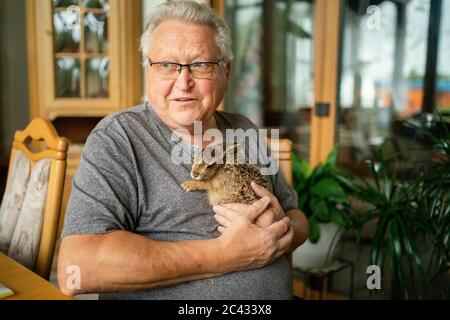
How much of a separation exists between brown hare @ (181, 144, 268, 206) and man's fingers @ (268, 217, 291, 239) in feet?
0.27

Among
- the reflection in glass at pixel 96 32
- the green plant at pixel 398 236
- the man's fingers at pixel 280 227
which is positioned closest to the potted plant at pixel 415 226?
the green plant at pixel 398 236

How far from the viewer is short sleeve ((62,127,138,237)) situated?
38.5 inches

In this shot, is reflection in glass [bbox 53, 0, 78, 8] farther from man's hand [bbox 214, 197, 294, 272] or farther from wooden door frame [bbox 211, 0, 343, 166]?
man's hand [bbox 214, 197, 294, 272]

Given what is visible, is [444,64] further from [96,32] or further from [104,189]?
[104,189]

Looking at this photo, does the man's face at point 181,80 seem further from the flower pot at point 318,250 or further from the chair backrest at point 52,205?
the flower pot at point 318,250

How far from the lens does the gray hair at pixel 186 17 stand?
46.4 inches

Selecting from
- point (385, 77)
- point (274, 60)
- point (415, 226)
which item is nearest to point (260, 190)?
point (415, 226)

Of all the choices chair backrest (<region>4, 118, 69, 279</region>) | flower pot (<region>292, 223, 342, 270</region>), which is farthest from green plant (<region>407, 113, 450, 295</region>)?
chair backrest (<region>4, 118, 69, 279</region>)

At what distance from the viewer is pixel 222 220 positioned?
43.1 inches

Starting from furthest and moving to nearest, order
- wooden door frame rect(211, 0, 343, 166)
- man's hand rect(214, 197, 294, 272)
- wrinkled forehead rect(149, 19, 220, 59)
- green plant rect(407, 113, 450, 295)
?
wooden door frame rect(211, 0, 343, 166), green plant rect(407, 113, 450, 295), wrinkled forehead rect(149, 19, 220, 59), man's hand rect(214, 197, 294, 272)

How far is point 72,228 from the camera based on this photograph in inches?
38.3

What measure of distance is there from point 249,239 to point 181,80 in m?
0.44

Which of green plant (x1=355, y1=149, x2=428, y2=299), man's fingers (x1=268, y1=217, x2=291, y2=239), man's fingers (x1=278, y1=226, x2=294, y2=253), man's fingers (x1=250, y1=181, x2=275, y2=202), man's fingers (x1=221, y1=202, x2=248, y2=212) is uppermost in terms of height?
man's fingers (x1=250, y1=181, x2=275, y2=202)
